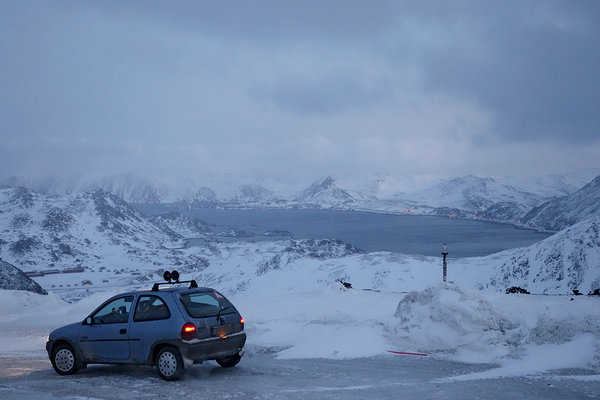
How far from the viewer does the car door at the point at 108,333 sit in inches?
393

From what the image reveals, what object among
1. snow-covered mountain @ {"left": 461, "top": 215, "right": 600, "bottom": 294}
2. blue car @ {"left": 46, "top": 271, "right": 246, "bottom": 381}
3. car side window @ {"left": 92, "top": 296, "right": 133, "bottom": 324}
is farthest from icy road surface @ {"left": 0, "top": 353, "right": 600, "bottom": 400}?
snow-covered mountain @ {"left": 461, "top": 215, "right": 600, "bottom": 294}

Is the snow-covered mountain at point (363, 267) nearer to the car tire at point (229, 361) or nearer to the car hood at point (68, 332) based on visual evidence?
the car tire at point (229, 361)

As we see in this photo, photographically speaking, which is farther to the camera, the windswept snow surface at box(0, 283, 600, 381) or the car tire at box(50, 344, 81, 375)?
the windswept snow surface at box(0, 283, 600, 381)

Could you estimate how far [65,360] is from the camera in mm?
10555

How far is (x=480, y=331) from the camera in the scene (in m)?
12.0

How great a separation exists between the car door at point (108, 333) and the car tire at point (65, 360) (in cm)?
30

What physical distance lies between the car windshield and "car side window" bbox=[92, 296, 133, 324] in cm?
134

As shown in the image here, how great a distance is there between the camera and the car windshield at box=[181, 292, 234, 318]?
9.64 metres

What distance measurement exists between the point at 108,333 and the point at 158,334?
1321mm

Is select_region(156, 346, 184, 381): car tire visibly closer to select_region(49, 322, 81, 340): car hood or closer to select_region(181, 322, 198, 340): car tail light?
select_region(181, 322, 198, 340): car tail light

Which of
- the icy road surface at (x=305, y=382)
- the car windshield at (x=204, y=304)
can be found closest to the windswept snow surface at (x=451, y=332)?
the icy road surface at (x=305, y=382)

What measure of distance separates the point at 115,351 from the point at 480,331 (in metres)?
8.19

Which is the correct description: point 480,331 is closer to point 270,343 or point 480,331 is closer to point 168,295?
point 270,343

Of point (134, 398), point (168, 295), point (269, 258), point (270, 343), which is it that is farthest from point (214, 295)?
point (269, 258)
